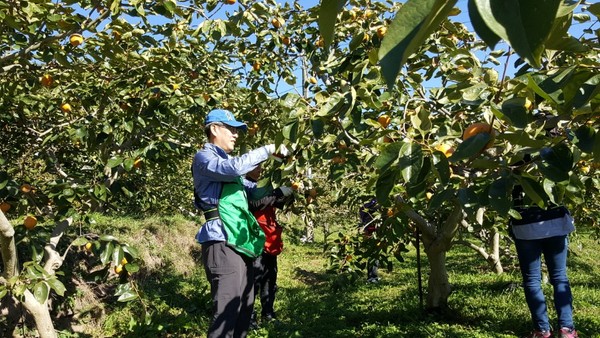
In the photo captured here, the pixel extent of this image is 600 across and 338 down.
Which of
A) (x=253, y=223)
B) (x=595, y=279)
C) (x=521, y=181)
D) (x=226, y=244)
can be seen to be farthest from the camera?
(x=595, y=279)

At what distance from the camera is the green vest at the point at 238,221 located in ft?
7.69

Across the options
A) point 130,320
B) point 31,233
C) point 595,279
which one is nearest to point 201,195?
point 31,233

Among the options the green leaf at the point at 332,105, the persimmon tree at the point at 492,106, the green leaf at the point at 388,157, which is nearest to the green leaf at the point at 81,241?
the persimmon tree at the point at 492,106

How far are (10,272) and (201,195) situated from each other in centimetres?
101

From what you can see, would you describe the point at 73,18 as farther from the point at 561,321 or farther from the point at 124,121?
the point at 561,321

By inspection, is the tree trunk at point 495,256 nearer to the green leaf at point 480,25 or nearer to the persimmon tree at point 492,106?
the persimmon tree at point 492,106

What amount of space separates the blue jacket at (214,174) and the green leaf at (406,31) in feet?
6.39

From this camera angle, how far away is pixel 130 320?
150 inches

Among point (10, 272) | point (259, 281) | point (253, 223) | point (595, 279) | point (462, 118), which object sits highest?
point (462, 118)

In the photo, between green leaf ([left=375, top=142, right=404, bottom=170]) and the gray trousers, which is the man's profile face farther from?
green leaf ([left=375, top=142, right=404, bottom=170])

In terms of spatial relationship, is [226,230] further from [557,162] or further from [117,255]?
[557,162]

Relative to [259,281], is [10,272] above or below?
above

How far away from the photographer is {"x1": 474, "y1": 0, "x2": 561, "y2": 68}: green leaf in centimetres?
29

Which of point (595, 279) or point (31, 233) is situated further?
point (595, 279)
